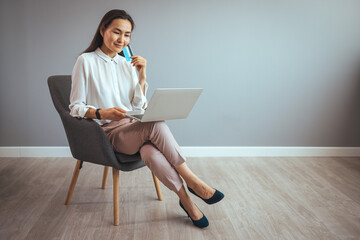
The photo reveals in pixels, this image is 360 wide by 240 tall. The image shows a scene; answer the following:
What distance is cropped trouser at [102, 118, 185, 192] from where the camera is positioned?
1916mm

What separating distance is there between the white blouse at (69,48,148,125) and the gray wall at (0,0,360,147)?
1028mm

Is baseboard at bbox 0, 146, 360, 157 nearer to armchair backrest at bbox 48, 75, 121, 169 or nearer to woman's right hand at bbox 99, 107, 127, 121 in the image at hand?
armchair backrest at bbox 48, 75, 121, 169

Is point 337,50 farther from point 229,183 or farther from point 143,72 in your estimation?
point 143,72

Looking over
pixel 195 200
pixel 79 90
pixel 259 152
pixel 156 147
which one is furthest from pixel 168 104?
pixel 259 152

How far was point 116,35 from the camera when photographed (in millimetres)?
2084

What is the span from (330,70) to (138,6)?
5.95 feet

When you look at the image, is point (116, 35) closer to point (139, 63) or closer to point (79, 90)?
point (139, 63)

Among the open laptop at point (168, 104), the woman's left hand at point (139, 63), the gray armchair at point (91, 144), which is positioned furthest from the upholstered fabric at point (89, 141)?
the woman's left hand at point (139, 63)

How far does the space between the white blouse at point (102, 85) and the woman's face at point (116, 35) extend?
3.0 inches

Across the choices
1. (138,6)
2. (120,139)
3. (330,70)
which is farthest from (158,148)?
(330,70)

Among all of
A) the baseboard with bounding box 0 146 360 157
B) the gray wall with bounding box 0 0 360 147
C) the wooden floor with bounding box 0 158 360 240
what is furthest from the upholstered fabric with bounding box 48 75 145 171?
the baseboard with bounding box 0 146 360 157

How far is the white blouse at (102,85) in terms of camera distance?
6.57 feet

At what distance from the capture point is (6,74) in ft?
10.3

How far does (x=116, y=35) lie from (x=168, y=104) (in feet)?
1.90
